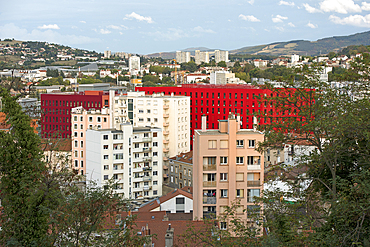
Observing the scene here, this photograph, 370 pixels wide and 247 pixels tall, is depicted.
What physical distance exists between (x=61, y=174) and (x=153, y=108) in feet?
167

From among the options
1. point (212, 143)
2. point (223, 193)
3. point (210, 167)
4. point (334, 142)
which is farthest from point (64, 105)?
point (334, 142)

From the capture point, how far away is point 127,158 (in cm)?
5028

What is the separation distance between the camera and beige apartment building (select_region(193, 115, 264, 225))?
30.7 m

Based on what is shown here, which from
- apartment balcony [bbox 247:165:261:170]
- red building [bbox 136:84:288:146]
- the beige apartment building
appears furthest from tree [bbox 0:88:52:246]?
red building [bbox 136:84:288:146]

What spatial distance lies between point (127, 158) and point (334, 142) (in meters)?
37.0

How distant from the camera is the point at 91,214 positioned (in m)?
14.0

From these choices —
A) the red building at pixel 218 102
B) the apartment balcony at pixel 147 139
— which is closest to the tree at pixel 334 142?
the apartment balcony at pixel 147 139

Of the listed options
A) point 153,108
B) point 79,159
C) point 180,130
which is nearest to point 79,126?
point 79,159

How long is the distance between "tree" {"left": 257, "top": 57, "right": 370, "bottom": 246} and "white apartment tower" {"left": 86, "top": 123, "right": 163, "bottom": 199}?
107ft

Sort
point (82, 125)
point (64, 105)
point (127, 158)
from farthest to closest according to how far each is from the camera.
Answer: point (64, 105) → point (82, 125) → point (127, 158)

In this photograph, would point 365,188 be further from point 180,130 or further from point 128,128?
point 180,130

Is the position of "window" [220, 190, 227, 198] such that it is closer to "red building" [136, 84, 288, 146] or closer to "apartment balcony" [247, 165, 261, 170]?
"apartment balcony" [247, 165, 261, 170]

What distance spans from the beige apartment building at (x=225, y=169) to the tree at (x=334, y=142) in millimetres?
12869

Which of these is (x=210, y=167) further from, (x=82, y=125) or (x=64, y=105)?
(x=64, y=105)
